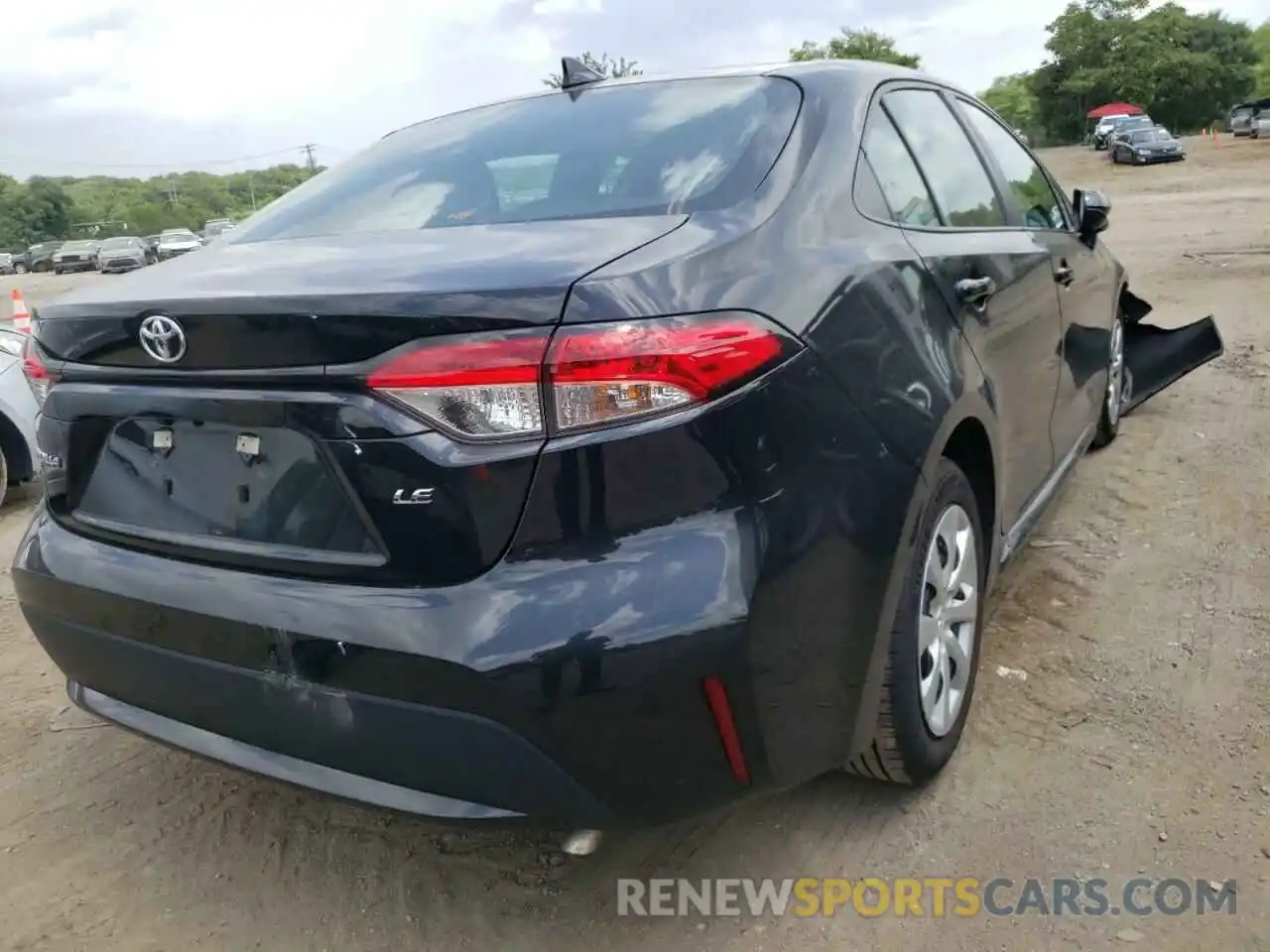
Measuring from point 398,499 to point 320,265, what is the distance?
20.8 inches

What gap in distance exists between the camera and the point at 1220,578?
3525mm

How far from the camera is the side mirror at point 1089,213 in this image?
3.85 meters

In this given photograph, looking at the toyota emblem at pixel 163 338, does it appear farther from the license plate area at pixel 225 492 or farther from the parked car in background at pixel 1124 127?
the parked car in background at pixel 1124 127

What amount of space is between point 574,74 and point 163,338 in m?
1.55

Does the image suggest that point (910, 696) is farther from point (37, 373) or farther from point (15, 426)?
point (15, 426)

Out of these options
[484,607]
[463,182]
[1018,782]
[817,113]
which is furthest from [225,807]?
[817,113]

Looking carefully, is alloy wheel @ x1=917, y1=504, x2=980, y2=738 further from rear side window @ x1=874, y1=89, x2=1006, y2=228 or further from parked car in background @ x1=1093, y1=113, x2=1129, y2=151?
parked car in background @ x1=1093, y1=113, x2=1129, y2=151

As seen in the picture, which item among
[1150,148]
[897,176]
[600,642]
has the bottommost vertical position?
[1150,148]

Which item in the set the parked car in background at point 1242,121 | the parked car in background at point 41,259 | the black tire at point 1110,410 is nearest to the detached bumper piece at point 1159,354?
the black tire at point 1110,410

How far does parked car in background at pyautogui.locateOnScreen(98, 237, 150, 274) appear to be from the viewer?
37.9 metres

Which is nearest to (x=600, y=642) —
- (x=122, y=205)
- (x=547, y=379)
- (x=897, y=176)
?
(x=547, y=379)

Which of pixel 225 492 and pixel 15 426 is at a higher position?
pixel 225 492

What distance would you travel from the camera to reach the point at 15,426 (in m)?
5.37

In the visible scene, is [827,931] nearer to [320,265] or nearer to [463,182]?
[320,265]
